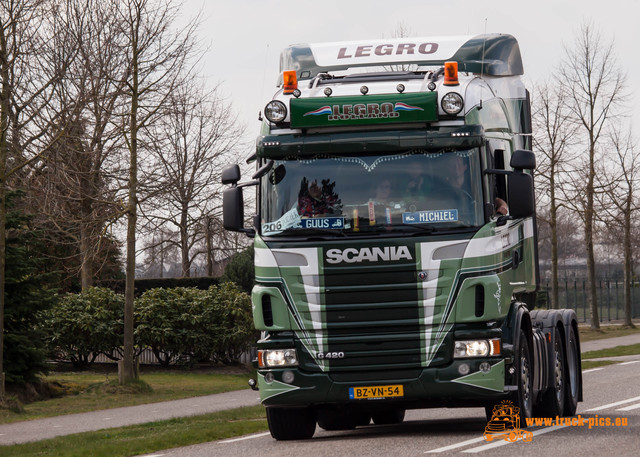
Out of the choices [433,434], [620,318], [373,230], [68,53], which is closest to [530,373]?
[433,434]

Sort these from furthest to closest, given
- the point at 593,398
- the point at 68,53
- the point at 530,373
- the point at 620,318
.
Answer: the point at 620,318 < the point at 68,53 < the point at 593,398 < the point at 530,373

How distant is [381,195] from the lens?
420 inches

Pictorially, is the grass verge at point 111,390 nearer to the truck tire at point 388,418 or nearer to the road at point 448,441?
the truck tire at point 388,418

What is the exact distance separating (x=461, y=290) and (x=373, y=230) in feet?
3.22

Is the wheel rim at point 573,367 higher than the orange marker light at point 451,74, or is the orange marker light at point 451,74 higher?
Result: the orange marker light at point 451,74

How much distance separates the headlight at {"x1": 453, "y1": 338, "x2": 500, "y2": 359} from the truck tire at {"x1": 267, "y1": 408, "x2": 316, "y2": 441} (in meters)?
2.11

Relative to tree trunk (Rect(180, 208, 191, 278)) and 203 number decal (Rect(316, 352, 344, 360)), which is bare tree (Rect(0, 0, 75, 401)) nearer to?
203 number decal (Rect(316, 352, 344, 360))

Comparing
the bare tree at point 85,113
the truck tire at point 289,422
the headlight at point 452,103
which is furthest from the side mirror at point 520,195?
the bare tree at point 85,113

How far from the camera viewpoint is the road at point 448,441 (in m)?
9.88

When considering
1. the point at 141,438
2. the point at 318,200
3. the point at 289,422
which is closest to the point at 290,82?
the point at 318,200

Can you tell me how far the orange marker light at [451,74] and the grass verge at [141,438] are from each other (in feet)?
16.0

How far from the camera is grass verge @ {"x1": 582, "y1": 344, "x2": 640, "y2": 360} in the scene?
2948 centimetres

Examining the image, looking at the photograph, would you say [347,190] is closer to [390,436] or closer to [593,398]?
[390,436]

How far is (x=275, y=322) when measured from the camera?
10.8 metres
